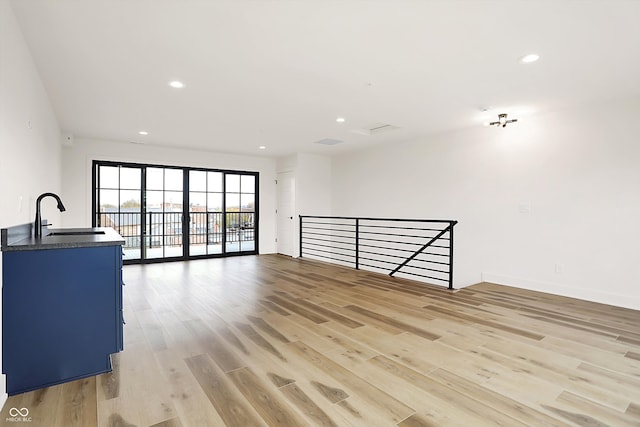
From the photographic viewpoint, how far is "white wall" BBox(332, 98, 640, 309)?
3885mm

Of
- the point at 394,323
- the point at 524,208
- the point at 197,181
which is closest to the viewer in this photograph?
the point at 394,323

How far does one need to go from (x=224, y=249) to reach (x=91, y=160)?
9.96 feet

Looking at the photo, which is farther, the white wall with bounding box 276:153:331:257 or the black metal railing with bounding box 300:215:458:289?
the white wall with bounding box 276:153:331:257

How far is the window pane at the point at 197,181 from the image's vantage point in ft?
23.2

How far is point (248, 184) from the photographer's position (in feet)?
25.8

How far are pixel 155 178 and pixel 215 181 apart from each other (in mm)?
1200

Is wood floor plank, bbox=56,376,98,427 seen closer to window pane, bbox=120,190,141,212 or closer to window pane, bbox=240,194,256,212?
window pane, bbox=120,190,141,212

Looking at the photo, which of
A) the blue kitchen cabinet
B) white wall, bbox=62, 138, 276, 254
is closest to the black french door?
white wall, bbox=62, 138, 276, 254

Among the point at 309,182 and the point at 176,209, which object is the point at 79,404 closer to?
the point at 176,209

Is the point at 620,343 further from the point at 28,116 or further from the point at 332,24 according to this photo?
the point at 28,116

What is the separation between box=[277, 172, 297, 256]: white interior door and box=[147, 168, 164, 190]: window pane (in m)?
2.60

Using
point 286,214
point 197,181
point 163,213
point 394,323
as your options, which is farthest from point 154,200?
point 394,323

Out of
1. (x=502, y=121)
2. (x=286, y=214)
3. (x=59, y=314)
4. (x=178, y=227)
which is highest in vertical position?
(x=502, y=121)

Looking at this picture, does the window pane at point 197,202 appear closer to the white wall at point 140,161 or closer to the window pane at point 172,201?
the window pane at point 172,201
